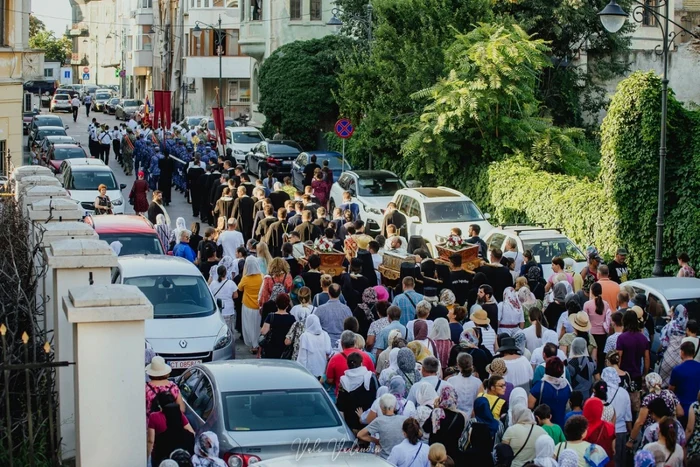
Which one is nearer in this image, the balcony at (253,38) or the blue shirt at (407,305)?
the blue shirt at (407,305)

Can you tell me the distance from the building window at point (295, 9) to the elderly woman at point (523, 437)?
4652 centimetres

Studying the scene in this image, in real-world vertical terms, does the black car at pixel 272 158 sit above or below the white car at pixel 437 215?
above

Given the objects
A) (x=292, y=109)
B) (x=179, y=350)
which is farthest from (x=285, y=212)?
(x=292, y=109)

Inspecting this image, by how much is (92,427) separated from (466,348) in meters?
5.64

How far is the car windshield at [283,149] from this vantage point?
3953cm

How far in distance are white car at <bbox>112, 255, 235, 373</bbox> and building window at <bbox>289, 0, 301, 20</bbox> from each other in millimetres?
39086

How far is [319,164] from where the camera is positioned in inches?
1382

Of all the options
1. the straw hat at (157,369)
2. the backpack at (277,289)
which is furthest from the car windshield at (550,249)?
the straw hat at (157,369)

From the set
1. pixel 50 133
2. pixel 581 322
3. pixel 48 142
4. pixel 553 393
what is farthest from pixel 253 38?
pixel 553 393

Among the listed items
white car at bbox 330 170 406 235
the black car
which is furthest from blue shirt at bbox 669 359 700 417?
the black car

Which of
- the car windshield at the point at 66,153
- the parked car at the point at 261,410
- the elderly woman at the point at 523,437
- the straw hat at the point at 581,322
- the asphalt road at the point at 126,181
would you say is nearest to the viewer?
the elderly woman at the point at 523,437

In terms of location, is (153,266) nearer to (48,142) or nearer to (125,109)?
(48,142)

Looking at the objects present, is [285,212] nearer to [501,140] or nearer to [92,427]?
[501,140]

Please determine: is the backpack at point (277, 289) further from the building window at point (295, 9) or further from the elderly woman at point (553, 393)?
the building window at point (295, 9)
